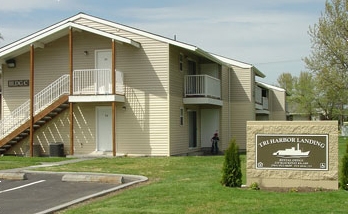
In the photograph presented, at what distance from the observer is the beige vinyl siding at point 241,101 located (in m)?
33.2

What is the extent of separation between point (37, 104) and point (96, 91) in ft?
10.8

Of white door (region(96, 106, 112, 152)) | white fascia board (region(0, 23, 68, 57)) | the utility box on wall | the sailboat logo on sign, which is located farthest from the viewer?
white door (region(96, 106, 112, 152))

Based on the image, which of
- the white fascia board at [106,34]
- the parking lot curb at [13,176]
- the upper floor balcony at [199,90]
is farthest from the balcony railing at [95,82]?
the parking lot curb at [13,176]

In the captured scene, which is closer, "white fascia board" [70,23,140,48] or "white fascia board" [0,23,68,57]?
"white fascia board" [70,23,140,48]

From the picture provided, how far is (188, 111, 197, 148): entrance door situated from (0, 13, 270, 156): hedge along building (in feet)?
3.47

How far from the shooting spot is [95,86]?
24.2 m

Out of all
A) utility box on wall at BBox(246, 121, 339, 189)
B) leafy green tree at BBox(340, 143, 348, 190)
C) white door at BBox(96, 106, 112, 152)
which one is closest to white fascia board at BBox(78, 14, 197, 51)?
white door at BBox(96, 106, 112, 152)

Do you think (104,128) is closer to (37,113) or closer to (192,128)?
(37,113)

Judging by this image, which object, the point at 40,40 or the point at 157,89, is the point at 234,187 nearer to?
the point at 157,89

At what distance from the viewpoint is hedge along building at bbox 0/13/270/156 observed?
23.9 meters

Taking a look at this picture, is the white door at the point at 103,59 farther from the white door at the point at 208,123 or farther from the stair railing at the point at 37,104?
the white door at the point at 208,123

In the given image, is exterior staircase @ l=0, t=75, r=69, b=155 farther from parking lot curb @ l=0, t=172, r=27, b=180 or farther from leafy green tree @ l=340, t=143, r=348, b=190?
leafy green tree @ l=340, t=143, r=348, b=190

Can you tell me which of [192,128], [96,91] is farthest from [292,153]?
[192,128]

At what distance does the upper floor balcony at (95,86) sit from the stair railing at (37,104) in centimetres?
74
